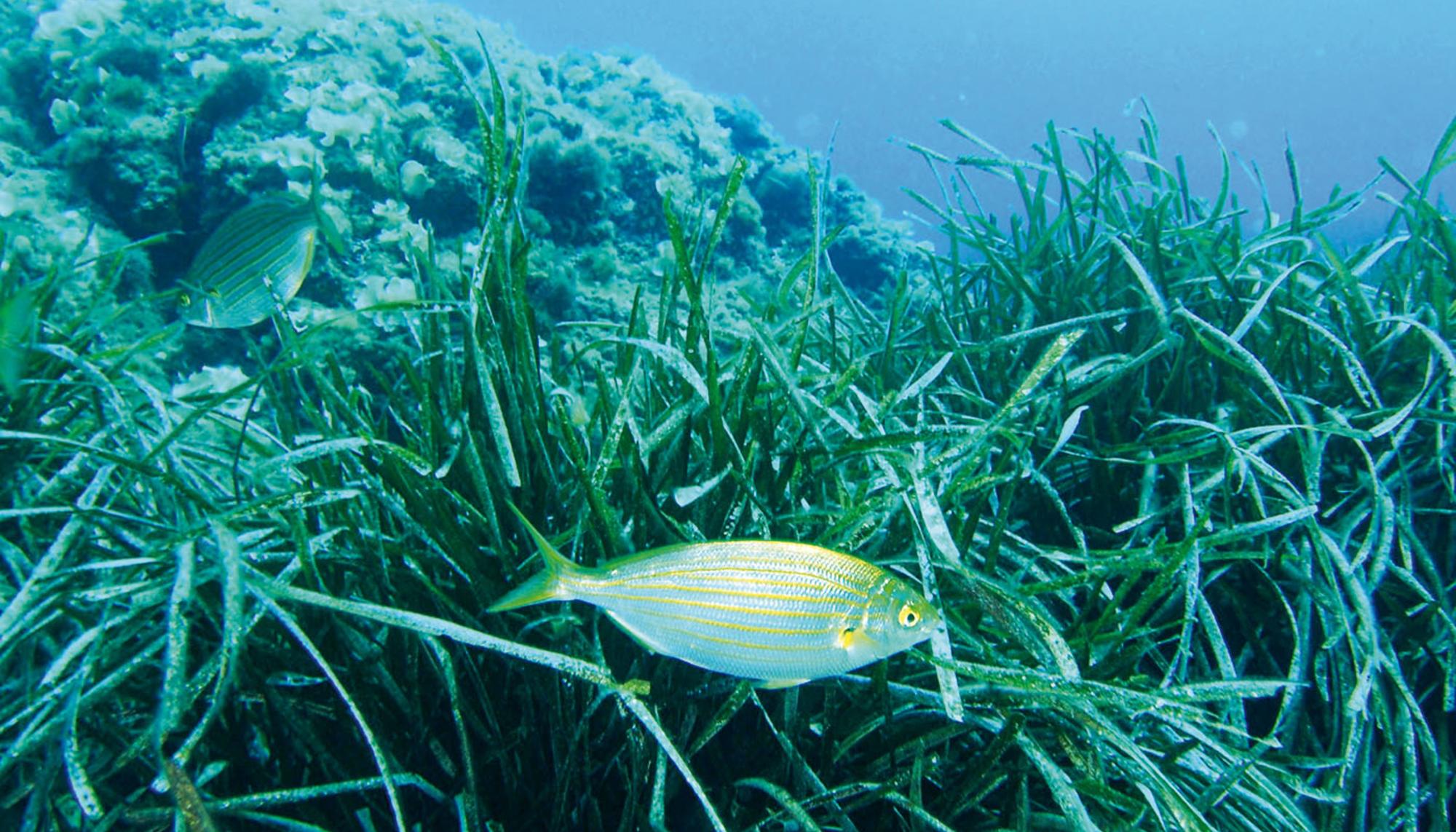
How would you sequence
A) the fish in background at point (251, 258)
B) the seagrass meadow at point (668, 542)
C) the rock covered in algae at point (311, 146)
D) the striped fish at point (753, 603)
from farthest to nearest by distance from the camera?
the rock covered in algae at point (311, 146), the fish in background at point (251, 258), the seagrass meadow at point (668, 542), the striped fish at point (753, 603)

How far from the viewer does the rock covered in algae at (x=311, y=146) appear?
20.9ft

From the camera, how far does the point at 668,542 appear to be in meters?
1.89

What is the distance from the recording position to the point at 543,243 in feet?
22.6

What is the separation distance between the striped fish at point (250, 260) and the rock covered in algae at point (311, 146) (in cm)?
248

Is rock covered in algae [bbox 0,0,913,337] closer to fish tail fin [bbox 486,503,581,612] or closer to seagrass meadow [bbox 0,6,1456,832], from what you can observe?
seagrass meadow [bbox 0,6,1456,832]

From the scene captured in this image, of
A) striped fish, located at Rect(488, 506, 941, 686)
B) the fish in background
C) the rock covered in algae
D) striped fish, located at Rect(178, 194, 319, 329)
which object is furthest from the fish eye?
the rock covered in algae

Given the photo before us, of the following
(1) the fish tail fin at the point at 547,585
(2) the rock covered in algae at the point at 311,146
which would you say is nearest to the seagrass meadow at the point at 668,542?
(1) the fish tail fin at the point at 547,585

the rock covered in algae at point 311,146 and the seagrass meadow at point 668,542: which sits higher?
the rock covered in algae at point 311,146

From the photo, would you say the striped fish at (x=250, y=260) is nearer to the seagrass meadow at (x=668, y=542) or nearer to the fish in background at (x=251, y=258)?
the fish in background at (x=251, y=258)

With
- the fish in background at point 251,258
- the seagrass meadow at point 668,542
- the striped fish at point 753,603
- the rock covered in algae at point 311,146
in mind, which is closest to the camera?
the striped fish at point 753,603

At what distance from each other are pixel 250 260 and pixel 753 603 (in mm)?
2858

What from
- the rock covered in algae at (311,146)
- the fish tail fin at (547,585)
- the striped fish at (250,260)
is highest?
the rock covered in algae at (311,146)

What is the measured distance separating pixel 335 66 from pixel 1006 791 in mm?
9108

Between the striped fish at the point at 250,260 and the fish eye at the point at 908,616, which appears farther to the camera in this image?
the striped fish at the point at 250,260
